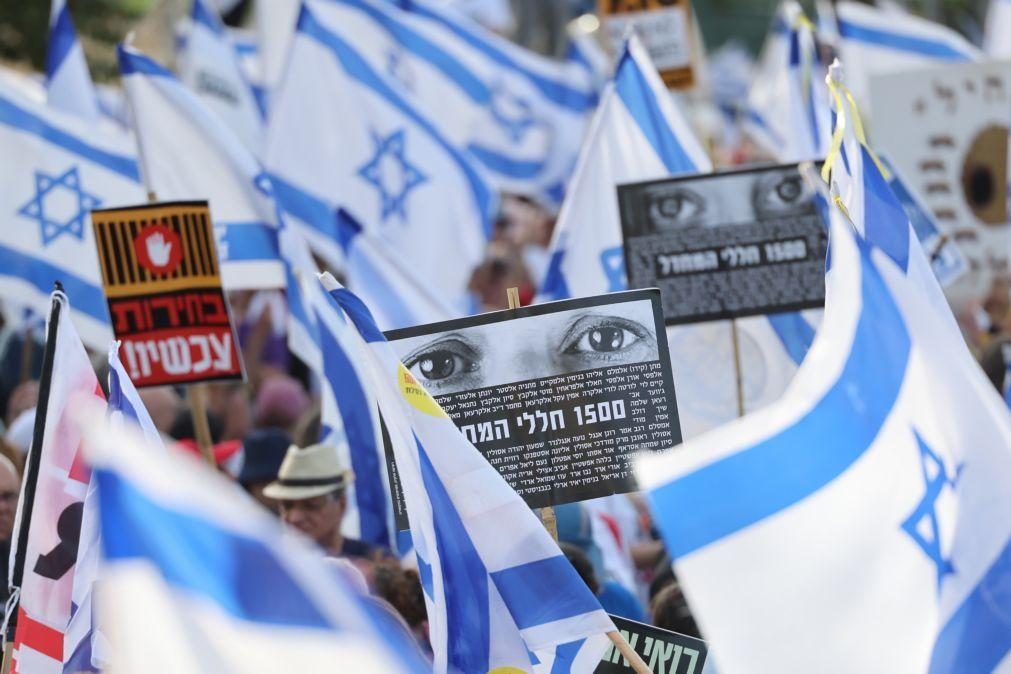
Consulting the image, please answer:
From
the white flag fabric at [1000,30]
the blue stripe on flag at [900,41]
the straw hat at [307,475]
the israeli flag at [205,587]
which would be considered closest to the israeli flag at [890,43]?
the blue stripe on flag at [900,41]

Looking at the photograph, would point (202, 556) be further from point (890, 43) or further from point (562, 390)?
point (890, 43)

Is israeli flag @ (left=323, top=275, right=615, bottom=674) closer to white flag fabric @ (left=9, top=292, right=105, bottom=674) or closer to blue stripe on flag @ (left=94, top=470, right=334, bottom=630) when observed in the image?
white flag fabric @ (left=9, top=292, right=105, bottom=674)

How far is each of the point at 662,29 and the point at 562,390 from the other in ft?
21.2

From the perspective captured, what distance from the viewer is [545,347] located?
4.04 m

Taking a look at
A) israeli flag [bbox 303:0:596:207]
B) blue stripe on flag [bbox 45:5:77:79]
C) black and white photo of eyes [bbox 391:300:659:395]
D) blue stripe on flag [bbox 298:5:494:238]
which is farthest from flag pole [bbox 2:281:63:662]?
israeli flag [bbox 303:0:596:207]

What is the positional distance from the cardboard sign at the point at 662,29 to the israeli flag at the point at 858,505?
6.82 meters

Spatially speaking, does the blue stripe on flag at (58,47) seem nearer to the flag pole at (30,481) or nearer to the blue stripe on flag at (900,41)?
the flag pole at (30,481)

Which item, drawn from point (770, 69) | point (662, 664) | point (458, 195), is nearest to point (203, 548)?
point (662, 664)

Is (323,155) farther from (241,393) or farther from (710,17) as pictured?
(710,17)

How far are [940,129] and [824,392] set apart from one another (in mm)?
5820

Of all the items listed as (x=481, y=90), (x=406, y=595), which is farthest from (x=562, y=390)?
(x=481, y=90)

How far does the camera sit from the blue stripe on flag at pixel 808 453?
8.66ft

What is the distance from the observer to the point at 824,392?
2967mm

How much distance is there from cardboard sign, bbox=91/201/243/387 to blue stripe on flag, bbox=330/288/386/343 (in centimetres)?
200
